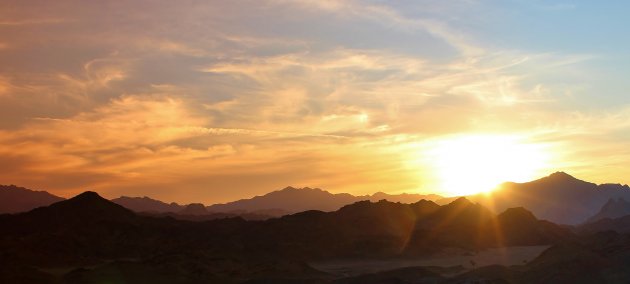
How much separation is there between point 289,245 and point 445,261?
93.7 feet

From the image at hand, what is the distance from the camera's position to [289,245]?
381 feet

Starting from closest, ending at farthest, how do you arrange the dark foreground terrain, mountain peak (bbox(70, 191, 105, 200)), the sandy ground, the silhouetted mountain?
the dark foreground terrain, the sandy ground, mountain peak (bbox(70, 191, 105, 200)), the silhouetted mountain

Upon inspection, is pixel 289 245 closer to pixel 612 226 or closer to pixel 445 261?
pixel 445 261

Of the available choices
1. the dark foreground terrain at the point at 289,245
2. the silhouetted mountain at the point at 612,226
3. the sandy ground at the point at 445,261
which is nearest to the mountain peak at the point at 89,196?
the dark foreground terrain at the point at 289,245

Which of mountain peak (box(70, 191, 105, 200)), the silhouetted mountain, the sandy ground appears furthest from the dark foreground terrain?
the silhouetted mountain

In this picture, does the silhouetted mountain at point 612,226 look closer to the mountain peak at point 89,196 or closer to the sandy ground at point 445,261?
the sandy ground at point 445,261

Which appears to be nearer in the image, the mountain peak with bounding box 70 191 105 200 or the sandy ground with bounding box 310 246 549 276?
the sandy ground with bounding box 310 246 549 276

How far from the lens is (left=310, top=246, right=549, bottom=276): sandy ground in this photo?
97625 mm

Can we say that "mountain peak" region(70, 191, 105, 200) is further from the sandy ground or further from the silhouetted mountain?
the silhouetted mountain

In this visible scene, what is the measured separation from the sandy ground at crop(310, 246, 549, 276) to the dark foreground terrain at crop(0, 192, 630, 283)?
1.89 meters

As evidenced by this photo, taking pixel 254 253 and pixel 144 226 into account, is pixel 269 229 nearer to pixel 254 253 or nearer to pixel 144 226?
pixel 254 253

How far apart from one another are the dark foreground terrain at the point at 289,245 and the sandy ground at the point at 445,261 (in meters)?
1.89

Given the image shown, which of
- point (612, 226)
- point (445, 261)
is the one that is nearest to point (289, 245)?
point (445, 261)

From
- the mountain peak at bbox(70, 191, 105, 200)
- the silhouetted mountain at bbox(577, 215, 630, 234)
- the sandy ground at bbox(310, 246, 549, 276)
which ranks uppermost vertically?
the mountain peak at bbox(70, 191, 105, 200)
